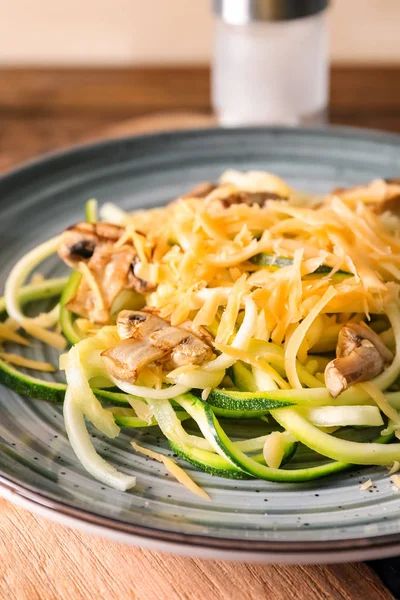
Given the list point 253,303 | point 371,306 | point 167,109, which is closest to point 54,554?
point 253,303

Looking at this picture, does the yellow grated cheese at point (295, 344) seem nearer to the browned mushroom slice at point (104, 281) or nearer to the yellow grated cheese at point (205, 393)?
the yellow grated cheese at point (205, 393)

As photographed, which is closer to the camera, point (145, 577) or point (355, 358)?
point (145, 577)

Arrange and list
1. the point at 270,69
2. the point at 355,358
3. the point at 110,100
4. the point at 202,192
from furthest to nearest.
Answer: the point at 110,100
the point at 270,69
the point at 202,192
the point at 355,358

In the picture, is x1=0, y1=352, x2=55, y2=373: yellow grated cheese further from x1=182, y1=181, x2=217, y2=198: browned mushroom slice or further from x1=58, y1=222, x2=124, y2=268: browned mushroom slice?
x1=182, y1=181, x2=217, y2=198: browned mushroom slice

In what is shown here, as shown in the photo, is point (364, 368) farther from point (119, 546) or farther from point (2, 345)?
point (2, 345)

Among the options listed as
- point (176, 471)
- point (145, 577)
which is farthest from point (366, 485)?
point (145, 577)

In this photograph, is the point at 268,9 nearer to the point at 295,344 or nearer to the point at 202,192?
the point at 202,192
